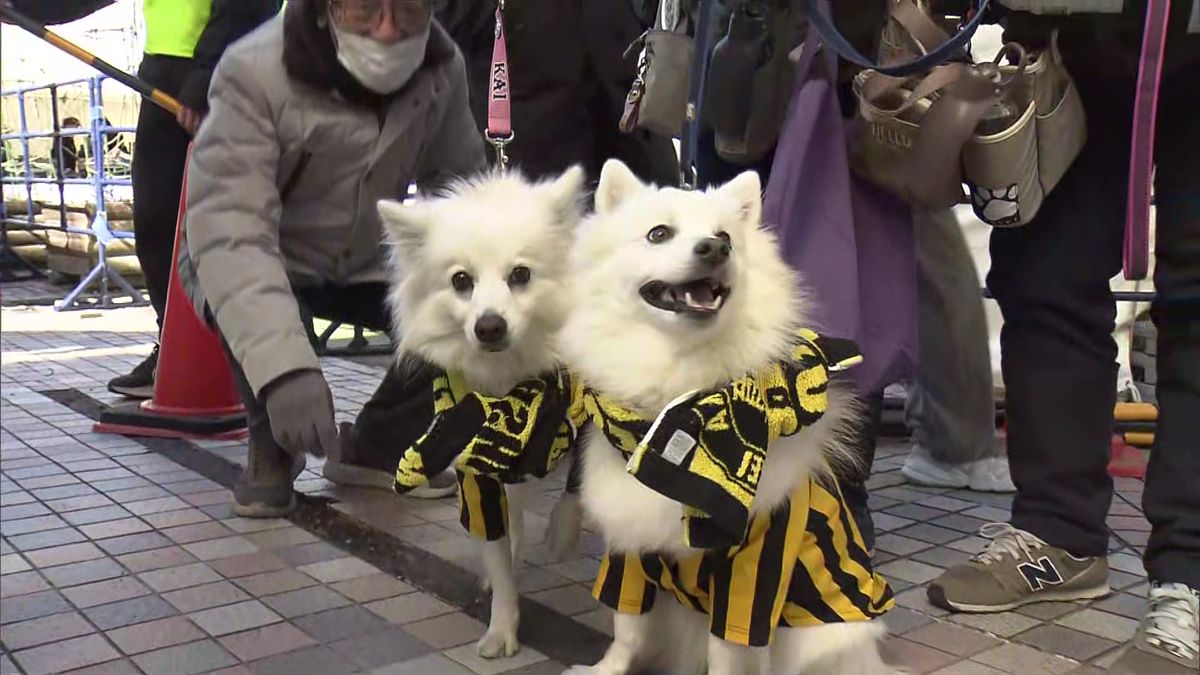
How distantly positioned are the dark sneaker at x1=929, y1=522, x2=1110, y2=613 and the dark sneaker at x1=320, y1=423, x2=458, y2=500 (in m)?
1.18

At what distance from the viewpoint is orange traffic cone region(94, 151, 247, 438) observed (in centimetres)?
195

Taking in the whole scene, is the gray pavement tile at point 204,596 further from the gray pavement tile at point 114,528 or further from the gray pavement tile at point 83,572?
the gray pavement tile at point 114,528

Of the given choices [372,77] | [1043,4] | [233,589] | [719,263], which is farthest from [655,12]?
[233,589]

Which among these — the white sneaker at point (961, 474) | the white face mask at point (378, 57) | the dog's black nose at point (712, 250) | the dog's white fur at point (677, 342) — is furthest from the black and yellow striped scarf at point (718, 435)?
the white sneaker at point (961, 474)

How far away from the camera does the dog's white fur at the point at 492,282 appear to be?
5.34 feet

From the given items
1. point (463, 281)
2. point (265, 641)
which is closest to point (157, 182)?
point (463, 281)

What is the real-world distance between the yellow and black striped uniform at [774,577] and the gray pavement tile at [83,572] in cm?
101

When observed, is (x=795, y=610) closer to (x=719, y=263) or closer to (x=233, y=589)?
(x=719, y=263)

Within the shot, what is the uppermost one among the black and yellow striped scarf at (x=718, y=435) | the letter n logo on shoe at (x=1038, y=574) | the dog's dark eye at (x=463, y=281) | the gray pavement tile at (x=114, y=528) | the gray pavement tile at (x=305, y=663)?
the dog's dark eye at (x=463, y=281)

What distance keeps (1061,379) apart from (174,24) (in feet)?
5.44

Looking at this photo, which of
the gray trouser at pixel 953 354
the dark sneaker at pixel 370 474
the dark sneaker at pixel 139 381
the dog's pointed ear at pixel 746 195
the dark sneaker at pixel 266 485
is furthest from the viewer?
the gray trouser at pixel 953 354

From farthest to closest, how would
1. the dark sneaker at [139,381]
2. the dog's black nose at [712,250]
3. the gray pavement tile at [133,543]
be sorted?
the gray pavement tile at [133,543], the dark sneaker at [139,381], the dog's black nose at [712,250]

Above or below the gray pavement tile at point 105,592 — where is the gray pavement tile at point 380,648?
below

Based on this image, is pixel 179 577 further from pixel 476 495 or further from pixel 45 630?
pixel 476 495
